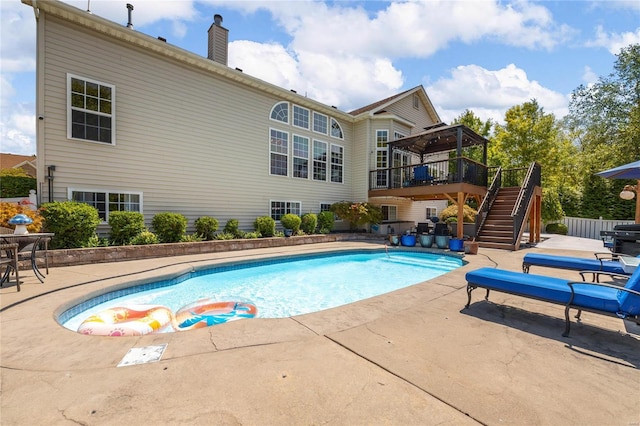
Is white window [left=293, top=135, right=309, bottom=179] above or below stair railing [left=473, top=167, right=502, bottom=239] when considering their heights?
above

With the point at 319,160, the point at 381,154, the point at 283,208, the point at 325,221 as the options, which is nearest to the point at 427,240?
the point at 325,221

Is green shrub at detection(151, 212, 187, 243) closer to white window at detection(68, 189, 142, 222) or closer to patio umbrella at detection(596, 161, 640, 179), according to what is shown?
white window at detection(68, 189, 142, 222)

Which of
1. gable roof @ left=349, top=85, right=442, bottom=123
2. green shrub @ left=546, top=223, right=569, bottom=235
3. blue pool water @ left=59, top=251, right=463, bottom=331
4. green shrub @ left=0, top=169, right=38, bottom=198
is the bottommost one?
blue pool water @ left=59, top=251, right=463, bottom=331

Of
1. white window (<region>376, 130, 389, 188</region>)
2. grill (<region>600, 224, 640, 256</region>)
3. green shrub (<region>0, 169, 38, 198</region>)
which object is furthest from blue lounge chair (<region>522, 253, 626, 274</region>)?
green shrub (<region>0, 169, 38, 198</region>)

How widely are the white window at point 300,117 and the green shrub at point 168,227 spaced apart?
24.9ft

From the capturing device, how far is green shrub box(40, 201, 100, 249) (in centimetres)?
708

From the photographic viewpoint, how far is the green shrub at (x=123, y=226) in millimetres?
8266

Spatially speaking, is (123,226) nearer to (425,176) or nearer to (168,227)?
(168,227)

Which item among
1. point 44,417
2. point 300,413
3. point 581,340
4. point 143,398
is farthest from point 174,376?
point 581,340

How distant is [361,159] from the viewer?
16.2 metres

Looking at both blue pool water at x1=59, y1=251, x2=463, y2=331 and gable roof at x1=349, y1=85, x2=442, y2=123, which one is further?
gable roof at x1=349, y1=85, x2=442, y2=123

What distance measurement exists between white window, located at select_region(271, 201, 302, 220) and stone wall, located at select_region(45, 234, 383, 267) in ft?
6.25

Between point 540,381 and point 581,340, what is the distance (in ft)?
4.67

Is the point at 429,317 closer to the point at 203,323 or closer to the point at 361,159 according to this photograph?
the point at 203,323
